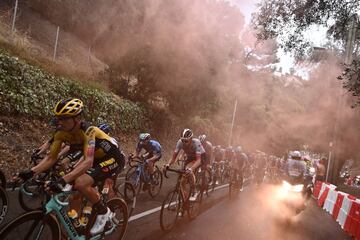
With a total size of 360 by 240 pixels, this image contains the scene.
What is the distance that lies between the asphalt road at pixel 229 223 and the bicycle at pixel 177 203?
0.56 ft

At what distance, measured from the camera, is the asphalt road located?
682cm

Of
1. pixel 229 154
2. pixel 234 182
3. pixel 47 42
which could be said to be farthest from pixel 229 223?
pixel 47 42

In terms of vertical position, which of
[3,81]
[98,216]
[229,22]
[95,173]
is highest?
[229,22]

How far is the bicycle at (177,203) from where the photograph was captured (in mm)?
7199

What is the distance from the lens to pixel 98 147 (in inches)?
201

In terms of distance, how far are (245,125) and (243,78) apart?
25.2ft

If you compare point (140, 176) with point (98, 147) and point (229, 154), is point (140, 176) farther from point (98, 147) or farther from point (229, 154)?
point (229, 154)

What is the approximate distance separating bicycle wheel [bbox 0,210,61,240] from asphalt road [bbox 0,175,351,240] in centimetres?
220

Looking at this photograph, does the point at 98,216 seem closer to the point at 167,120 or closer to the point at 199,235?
the point at 199,235

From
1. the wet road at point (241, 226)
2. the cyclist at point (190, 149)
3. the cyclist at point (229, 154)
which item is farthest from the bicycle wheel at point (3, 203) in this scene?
the cyclist at point (229, 154)

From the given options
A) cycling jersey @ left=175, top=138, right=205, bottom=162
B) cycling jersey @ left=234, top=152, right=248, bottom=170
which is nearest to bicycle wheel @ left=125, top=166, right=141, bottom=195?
cycling jersey @ left=175, top=138, right=205, bottom=162

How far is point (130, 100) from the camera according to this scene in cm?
2434

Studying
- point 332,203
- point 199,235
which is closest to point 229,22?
point 332,203

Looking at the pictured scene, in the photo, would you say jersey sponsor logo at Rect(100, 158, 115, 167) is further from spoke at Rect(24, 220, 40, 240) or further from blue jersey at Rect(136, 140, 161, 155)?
blue jersey at Rect(136, 140, 161, 155)
